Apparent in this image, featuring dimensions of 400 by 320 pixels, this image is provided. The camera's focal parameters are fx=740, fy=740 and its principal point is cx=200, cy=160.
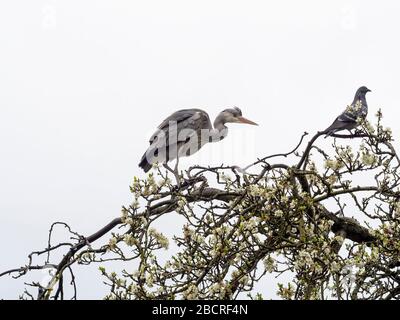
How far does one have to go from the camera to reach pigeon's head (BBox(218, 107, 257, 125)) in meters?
13.0

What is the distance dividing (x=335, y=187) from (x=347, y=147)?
472mm

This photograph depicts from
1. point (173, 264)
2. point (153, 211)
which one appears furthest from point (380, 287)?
point (153, 211)

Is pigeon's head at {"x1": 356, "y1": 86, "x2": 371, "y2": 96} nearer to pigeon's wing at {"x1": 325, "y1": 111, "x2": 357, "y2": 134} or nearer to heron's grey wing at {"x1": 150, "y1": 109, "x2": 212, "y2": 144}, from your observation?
pigeon's wing at {"x1": 325, "y1": 111, "x2": 357, "y2": 134}

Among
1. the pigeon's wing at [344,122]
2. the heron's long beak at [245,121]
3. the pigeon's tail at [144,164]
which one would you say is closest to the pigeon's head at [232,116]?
the heron's long beak at [245,121]

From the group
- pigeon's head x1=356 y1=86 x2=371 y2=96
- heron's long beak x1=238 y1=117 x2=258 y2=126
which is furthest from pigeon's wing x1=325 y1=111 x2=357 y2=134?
pigeon's head x1=356 y1=86 x2=371 y2=96

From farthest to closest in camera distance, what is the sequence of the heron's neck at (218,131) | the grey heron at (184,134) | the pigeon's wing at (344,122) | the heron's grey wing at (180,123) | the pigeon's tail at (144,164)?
the heron's neck at (218,131)
the pigeon's wing at (344,122)
the heron's grey wing at (180,123)
the grey heron at (184,134)
the pigeon's tail at (144,164)

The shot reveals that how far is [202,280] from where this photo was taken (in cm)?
642

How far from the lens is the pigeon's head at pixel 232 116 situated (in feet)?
42.5

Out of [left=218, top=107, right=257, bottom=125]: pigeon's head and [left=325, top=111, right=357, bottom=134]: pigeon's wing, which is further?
[left=218, top=107, right=257, bottom=125]: pigeon's head

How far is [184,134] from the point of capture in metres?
11.5

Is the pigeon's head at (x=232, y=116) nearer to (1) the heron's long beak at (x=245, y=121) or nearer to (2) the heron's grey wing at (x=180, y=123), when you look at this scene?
(1) the heron's long beak at (x=245, y=121)

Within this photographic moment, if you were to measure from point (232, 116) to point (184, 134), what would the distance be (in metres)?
1.74

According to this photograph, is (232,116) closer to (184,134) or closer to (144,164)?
(184,134)
